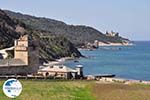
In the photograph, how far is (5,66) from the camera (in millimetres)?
58906

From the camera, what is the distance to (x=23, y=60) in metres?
65.9

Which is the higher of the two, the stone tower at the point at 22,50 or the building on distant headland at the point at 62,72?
the stone tower at the point at 22,50

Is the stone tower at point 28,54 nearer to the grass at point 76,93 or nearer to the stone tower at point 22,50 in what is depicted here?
the stone tower at point 22,50

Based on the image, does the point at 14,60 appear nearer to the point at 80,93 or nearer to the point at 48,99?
the point at 80,93

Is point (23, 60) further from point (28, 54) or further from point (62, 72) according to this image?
point (62, 72)

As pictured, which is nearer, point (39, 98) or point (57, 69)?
point (39, 98)

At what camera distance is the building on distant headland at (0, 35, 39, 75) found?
60.1 m

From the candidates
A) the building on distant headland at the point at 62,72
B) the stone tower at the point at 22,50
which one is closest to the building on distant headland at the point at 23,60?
the stone tower at the point at 22,50

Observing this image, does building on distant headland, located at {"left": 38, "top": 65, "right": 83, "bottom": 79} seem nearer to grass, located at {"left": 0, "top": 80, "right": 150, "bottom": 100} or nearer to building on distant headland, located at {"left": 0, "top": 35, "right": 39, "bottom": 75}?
building on distant headland, located at {"left": 0, "top": 35, "right": 39, "bottom": 75}

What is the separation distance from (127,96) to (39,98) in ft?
23.1

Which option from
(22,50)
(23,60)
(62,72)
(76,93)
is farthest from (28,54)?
(76,93)

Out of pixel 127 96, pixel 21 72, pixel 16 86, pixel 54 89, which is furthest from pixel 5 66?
pixel 16 86

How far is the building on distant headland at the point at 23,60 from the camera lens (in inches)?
2366

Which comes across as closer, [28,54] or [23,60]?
[23,60]
